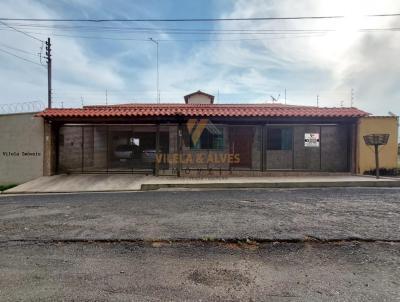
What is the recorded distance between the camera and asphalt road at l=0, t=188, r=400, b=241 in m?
5.60

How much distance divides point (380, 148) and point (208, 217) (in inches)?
447

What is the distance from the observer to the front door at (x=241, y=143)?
53.2 feet

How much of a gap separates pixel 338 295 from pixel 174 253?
2.28 metres

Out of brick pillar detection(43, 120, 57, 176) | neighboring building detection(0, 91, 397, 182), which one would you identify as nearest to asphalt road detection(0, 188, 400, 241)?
brick pillar detection(43, 120, 57, 176)

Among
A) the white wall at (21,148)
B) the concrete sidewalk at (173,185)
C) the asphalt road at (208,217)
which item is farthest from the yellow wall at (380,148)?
the white wall at (21,148)

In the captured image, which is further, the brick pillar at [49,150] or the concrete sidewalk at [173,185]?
the brick pillar at [49,150]

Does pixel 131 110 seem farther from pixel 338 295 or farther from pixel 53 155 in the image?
pixel 338 295

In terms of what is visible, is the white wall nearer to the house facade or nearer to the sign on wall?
the house facade

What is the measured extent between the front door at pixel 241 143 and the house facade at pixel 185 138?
7cm

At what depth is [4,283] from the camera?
12.4ft

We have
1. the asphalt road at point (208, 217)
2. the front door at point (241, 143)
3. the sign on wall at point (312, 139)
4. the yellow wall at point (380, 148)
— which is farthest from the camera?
the front door at point (241, 143)

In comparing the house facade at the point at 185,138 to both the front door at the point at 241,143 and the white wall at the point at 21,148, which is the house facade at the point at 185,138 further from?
the white wall at the point at 21,148

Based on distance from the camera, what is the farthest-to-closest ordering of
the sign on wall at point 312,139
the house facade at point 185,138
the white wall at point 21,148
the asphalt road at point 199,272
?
the sign on wall at point 312,139 → the house facade at point 185,138 → the white wall at point 21,148 → the asphalt road at point 199,272

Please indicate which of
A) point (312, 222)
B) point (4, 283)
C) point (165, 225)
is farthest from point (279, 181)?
point (4, 283)
